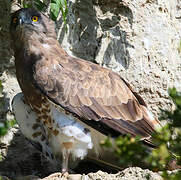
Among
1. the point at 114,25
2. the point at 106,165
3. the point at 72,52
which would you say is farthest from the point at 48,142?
the point at 114,25

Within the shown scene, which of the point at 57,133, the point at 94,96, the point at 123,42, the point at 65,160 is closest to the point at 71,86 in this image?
the point at 94,96

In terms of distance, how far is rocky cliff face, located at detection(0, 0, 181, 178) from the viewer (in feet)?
19.5

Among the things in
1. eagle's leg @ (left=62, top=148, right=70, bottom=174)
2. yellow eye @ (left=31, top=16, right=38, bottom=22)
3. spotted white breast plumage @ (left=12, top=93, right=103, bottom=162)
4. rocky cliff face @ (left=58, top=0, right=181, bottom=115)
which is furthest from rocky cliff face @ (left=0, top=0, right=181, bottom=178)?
eagle's leg @ (left=62, top=148, right=70, bottom=174)

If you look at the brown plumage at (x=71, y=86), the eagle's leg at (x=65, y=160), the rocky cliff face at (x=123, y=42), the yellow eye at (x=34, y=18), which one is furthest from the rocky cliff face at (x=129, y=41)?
the eagle's leg at (x=65, y=160)

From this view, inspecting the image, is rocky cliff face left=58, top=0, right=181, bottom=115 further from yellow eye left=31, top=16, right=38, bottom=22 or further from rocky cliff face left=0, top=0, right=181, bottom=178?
yellow eye left=31, top=16, right=38, bottom=22

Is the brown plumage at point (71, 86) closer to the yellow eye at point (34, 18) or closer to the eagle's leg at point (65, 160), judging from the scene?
the yellow eye at point (34, 18)

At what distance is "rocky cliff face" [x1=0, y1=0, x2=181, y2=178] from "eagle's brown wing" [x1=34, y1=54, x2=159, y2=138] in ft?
2.61

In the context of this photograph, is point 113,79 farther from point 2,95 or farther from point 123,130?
point 2,95

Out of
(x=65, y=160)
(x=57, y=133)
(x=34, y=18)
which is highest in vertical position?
(x=34, y=18)

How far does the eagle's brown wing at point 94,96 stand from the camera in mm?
4730

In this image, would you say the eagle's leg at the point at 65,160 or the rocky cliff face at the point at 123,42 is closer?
the eagle's leg at the point at 65,160

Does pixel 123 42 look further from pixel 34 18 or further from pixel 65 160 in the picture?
pixel 65 160

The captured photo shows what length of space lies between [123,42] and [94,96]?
1316mm

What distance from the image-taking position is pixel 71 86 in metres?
4.84
